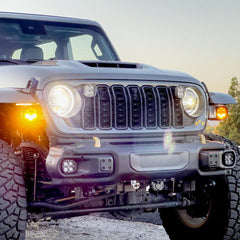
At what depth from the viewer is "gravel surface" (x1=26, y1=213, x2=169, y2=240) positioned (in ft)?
21.2

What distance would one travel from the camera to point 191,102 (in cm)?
505

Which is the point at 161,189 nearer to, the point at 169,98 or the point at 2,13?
the point at 169,98

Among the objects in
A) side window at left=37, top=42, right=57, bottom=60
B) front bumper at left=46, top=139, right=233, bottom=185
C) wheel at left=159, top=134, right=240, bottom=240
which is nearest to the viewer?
front bumper at left=46, top=139, right=233, bottom=185

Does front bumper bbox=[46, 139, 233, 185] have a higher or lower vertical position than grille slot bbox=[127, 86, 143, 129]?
lower

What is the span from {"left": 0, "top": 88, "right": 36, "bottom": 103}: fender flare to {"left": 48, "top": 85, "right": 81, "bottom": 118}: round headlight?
176mm

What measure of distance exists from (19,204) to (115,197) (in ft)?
3.15

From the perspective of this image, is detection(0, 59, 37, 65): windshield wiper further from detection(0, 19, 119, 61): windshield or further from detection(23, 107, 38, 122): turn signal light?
detection(23, 107, 38, 122): turn signal light

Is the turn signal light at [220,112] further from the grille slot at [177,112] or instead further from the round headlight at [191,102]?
the grille slot at [177,112]

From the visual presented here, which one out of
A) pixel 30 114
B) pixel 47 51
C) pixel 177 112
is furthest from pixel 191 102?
pixel 47 51

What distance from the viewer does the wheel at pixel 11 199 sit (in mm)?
4309

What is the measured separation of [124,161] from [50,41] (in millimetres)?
2712

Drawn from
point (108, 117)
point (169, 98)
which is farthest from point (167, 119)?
point (108, 117)

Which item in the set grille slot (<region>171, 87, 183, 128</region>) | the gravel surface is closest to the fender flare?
grille slot (<region>171, 87, 183, 128</region>)

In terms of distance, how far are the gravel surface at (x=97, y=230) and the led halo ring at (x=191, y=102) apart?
6.37ft
